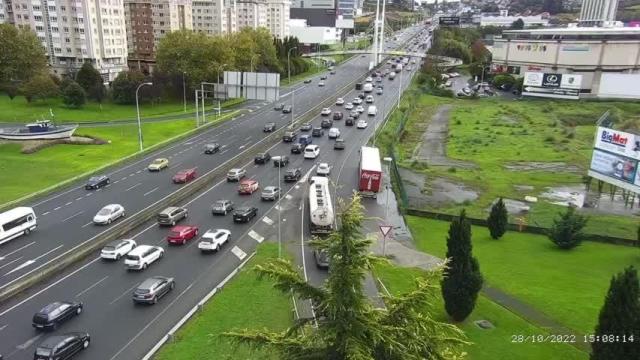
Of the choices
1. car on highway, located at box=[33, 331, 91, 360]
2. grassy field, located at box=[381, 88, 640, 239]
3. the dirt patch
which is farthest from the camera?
the dirt patch

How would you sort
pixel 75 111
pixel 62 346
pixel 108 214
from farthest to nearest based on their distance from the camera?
1. pixel 75 111
2. pixel 108 214
3. pixel 62 346

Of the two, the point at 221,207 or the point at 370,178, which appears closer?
the point at 221,207

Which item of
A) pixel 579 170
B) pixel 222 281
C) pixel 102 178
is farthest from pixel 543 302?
pixel 102 178

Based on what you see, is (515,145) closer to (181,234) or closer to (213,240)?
(213,240)

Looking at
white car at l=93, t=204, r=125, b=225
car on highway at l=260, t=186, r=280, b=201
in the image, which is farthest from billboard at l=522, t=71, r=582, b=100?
white car at l=93, t=204, r=125, b=225

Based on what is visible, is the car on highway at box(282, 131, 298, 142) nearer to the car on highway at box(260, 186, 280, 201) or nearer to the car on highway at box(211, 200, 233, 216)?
the car on highway at box(260, 186, 280, 201)

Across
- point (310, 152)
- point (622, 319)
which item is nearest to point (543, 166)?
point (310, 152)
